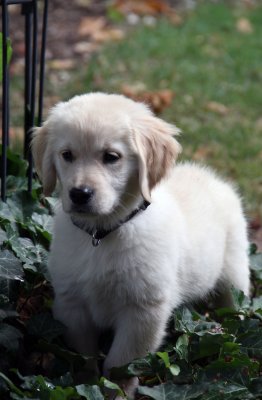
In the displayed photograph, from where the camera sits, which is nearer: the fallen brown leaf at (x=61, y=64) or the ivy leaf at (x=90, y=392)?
the ivy leaf at (x=90, y=392)

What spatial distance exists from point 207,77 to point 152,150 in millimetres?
4428

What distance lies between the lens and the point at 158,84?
695cm

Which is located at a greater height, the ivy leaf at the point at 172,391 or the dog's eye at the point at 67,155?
the dog's eye at the point at 67,155

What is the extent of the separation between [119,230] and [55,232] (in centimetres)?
31

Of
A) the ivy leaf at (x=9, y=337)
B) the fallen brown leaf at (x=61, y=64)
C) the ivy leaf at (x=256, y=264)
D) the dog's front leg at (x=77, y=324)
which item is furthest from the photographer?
the fallen brown leaf at (x=61, y=64)

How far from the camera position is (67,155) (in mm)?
2836

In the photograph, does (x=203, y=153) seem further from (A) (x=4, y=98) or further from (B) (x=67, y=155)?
(B) (x=67, y=155)

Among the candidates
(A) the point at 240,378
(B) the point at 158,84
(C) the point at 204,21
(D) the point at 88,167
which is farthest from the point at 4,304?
(C) the point at 204,21

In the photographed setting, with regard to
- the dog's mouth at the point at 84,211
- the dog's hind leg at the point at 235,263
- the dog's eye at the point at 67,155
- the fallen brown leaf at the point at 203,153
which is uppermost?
the dog's eye at the point at 67,155

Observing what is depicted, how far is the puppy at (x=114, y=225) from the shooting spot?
278 cm

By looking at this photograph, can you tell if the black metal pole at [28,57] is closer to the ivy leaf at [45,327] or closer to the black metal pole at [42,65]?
the black metal pole at [42,65]

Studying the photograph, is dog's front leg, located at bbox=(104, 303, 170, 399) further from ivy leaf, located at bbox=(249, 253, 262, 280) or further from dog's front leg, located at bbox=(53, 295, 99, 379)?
ivy leaf, located at bbox=(249, 253, 262, 280)

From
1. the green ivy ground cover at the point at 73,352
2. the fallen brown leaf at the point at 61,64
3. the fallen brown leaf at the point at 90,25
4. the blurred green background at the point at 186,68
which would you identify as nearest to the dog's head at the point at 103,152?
the green ivy ground cover at the point at 73,352

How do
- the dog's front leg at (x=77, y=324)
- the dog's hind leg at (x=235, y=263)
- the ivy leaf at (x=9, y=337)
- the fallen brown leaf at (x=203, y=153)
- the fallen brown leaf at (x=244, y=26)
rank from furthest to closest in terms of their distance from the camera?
the fallen brown leaf at (x=244, y=26)
the fallen brown leaf at (x=203, y=153)
the dog's hind leg at (x=235, y=263)
the dog's front leg at (x=77, y=324)
the ivy leaf at (x=9, y=337)
